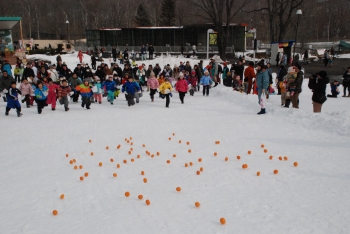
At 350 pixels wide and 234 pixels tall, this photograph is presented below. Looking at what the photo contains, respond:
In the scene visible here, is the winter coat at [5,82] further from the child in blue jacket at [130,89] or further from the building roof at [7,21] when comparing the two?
the building roof at [7,21]

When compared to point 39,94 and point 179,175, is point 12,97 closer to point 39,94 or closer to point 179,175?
point 39,94

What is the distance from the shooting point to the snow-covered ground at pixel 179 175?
4.45 meters

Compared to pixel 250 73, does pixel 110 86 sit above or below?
below

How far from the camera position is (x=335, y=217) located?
4352 mm

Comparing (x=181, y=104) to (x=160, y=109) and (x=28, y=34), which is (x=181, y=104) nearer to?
(x=160, y=109)

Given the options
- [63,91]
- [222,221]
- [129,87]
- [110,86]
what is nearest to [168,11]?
[110,86]

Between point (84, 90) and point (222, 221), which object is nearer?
point (222, 221)

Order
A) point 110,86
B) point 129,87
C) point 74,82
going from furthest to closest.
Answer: point 110,86 < point 74,82 < point 129,87

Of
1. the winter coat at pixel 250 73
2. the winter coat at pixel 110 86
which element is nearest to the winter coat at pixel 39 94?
the winter coat at pixel 110 86

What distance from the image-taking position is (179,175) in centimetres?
617

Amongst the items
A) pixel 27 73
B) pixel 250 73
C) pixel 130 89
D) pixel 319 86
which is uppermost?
pixel 27 73

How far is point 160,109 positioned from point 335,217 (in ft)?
31.1

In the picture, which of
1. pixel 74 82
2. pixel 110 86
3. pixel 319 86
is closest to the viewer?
pixel 319 86

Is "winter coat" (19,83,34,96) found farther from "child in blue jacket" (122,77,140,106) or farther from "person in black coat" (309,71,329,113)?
"person in black coat" (309,71,329,113)
